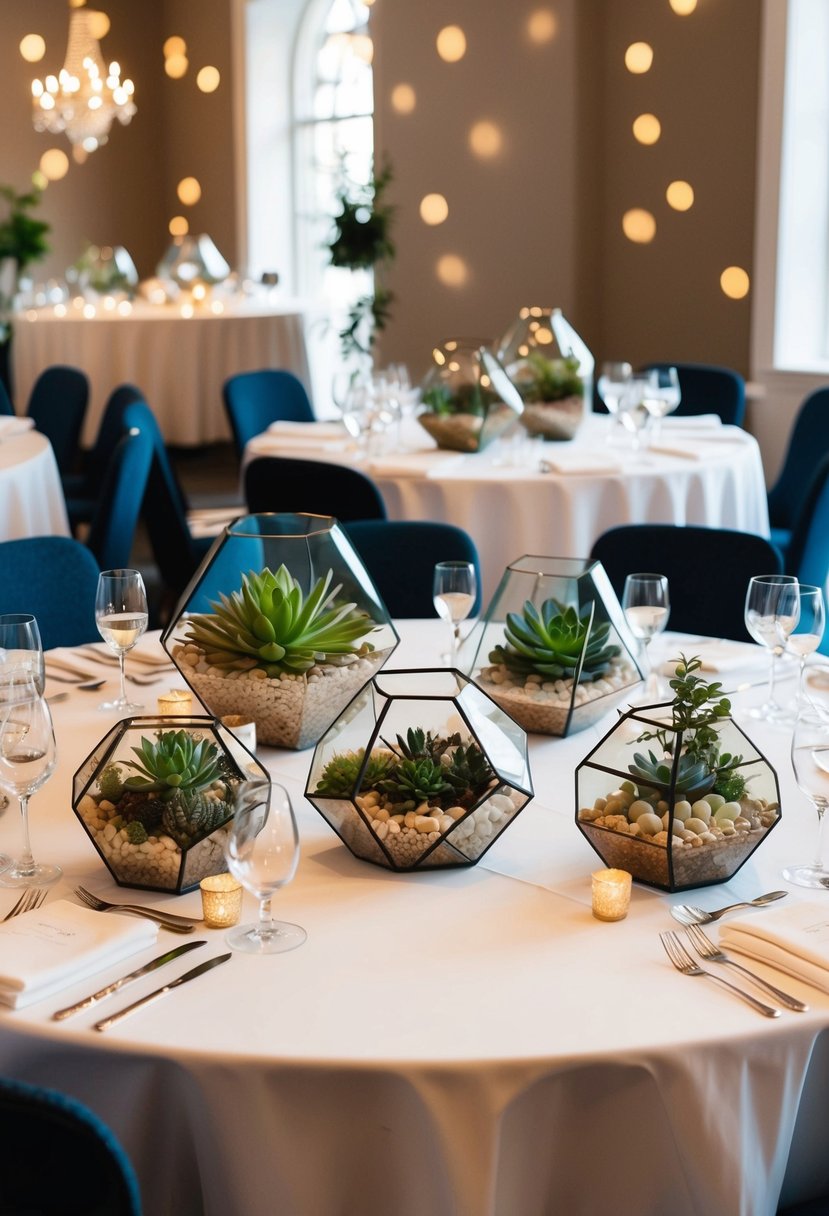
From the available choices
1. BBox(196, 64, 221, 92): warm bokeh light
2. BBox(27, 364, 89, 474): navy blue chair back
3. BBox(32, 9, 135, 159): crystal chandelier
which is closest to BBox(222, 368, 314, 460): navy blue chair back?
BBox(27, 364, 89, 474): navy blue chair back

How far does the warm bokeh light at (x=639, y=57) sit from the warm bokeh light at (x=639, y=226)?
64 centimetres

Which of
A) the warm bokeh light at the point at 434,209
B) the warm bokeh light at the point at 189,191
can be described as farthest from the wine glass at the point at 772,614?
the warm bokeh light at the point at 189,191

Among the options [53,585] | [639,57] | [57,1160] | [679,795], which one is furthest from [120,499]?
[639,57]

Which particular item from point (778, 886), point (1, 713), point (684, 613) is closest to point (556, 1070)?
point (778, 886)

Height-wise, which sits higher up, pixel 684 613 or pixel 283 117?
pixel 283 117

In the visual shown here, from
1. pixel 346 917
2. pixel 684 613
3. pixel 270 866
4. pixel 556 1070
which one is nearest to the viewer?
pixel 556 1070

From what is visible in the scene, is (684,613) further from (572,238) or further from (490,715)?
(572,238)

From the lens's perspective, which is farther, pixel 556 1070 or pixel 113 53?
pixel 113 53

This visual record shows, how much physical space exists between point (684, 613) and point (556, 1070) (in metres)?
1.80

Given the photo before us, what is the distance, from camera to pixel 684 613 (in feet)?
9.29

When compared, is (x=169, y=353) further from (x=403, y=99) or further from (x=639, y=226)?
(x=639, y=226)

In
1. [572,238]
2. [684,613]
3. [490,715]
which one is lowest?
[684,613]

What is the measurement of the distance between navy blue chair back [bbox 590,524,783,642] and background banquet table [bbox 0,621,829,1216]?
1585 millimetres

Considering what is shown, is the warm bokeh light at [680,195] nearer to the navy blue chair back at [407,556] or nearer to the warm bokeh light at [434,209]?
the warm bokeh light at [434,209]
